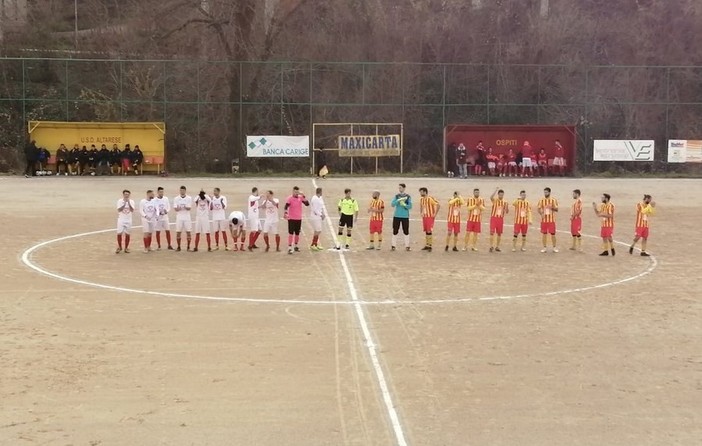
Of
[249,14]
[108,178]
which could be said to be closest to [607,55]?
[249,14]

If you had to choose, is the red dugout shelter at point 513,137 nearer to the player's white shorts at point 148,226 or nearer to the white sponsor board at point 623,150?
the white sponsor board at point 623,150

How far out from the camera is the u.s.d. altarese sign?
47281 mm

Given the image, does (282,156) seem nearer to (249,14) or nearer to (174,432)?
(249,14)

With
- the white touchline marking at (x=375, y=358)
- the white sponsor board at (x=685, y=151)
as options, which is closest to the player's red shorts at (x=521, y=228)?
the white touchline marking at (x=375, y=358)

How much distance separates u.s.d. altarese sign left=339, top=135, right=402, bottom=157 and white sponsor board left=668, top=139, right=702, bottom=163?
1740 centimetres

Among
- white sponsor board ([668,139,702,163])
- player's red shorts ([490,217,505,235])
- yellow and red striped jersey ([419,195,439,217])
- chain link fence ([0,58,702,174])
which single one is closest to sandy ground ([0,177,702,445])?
player's red shorts ([490,217,505,235])

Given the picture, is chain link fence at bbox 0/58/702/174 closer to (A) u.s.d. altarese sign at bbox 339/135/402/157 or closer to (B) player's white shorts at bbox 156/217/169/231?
(A) u.s.d. altarese sign at bbox 339/135/402/157

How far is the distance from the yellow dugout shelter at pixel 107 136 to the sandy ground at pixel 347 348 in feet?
75.4

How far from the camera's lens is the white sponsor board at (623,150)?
4850 centimetres

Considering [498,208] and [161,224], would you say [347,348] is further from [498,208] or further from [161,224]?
[498,208]

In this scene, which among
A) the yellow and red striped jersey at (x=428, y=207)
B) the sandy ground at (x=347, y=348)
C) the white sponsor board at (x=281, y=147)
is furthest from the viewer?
the white sponsor board at (x=281, y=147)

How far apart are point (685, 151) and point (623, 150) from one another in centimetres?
401

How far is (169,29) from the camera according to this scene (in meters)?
50.4

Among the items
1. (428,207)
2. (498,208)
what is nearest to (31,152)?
(428,207)
